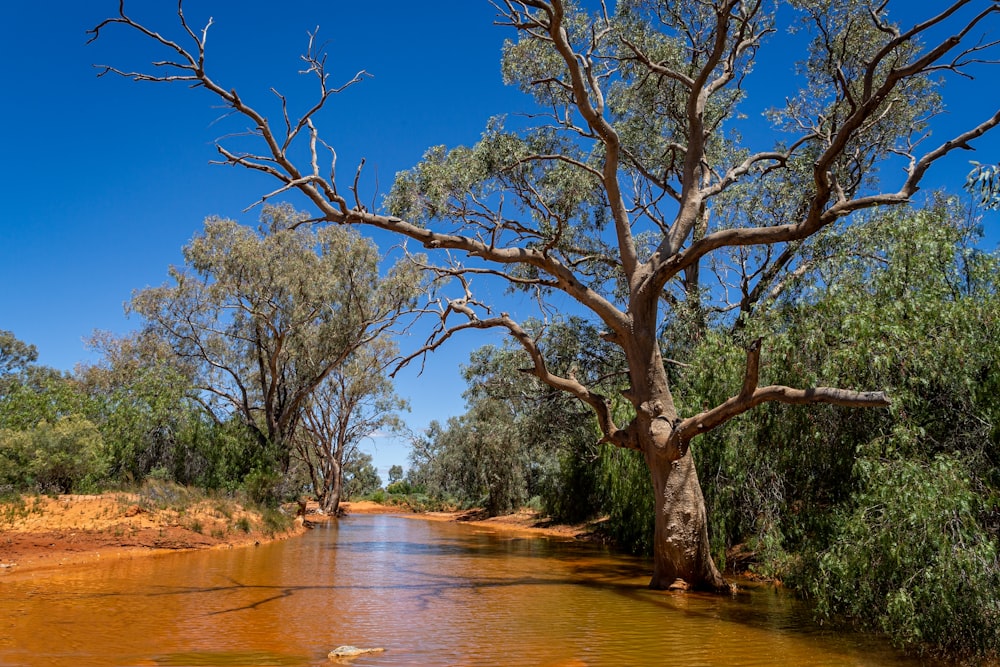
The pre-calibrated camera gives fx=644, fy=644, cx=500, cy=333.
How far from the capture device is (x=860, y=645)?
658 cm

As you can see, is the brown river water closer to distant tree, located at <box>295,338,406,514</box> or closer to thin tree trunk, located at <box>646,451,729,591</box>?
thin tree trunk, located at <box>646,451,729,591</box>

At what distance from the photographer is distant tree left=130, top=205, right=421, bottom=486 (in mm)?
23062

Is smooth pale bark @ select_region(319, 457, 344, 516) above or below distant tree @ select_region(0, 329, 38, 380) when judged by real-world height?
below

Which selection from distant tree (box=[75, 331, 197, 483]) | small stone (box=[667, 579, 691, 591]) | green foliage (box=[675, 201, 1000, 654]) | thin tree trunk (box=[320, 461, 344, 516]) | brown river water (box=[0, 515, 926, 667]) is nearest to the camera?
brown river water (box=[0, 515, 926, 667])

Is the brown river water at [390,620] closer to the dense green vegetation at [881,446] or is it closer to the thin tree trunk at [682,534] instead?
the thin tree trunk at [682,534]

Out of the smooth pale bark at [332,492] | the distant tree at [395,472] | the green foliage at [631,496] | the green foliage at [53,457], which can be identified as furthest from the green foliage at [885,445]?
the distant tree at [395,472]

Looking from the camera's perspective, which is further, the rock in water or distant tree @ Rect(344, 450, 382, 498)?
distant tree @ Rect(344, 450, 382, 498)

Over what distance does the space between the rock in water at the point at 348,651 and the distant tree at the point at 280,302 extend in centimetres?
1742

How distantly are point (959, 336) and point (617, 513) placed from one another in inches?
443

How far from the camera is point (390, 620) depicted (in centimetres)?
738

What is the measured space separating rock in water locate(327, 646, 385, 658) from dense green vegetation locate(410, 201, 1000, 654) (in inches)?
187

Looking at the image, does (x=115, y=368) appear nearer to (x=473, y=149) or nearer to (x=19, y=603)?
(x=473, y=149)

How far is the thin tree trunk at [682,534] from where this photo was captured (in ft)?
32.3

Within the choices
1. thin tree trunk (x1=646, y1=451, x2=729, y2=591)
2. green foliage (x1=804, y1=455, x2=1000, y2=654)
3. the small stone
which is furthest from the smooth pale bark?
green foliage (x1=804, y1=455, x2=1000, y2=654)
